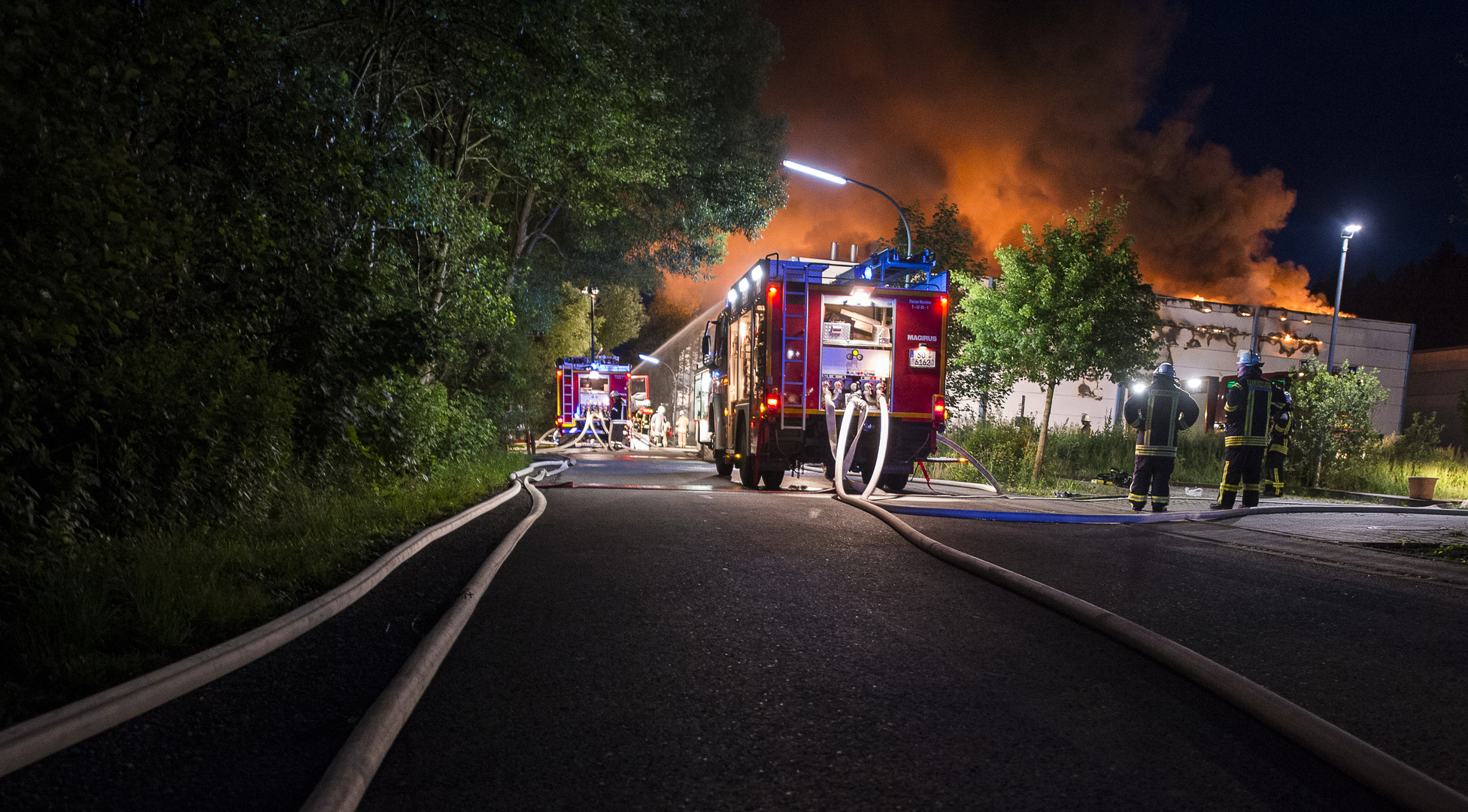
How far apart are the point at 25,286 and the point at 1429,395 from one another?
48.4 metres

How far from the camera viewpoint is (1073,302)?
1597 centimetres

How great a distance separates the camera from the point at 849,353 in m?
10.7

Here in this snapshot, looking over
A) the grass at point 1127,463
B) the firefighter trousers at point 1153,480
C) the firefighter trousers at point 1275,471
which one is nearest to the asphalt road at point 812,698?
the firefighter trousers at point 1153,480

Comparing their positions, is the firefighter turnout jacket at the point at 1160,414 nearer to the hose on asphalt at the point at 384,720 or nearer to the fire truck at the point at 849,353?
the fire truck at the point at 849,353

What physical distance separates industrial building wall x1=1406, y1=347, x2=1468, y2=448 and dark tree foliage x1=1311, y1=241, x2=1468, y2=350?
19525mm

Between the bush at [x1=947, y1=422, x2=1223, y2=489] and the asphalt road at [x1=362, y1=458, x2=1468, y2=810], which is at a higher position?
the bush at [x1=947, y1=422, x2=1223, y2=489]

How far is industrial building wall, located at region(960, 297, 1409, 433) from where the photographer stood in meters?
29.6

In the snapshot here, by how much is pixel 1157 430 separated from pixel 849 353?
3842mm

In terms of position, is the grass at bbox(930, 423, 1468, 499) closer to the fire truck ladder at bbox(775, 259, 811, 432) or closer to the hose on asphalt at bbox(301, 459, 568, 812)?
the fire truck ladder at bbox(775, 259, 811, 432)

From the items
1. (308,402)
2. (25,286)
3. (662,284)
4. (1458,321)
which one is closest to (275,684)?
(25,286)

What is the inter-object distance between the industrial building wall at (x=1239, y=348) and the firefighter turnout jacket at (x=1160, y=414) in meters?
19.7

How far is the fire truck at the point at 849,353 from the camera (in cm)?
1047

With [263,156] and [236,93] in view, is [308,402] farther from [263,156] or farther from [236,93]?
[236,93]

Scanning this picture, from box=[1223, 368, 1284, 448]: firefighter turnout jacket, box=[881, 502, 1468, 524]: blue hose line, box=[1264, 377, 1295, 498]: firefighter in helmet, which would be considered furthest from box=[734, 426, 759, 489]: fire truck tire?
box=[1264, 377, 1295, 498]: firefighter in helmet
